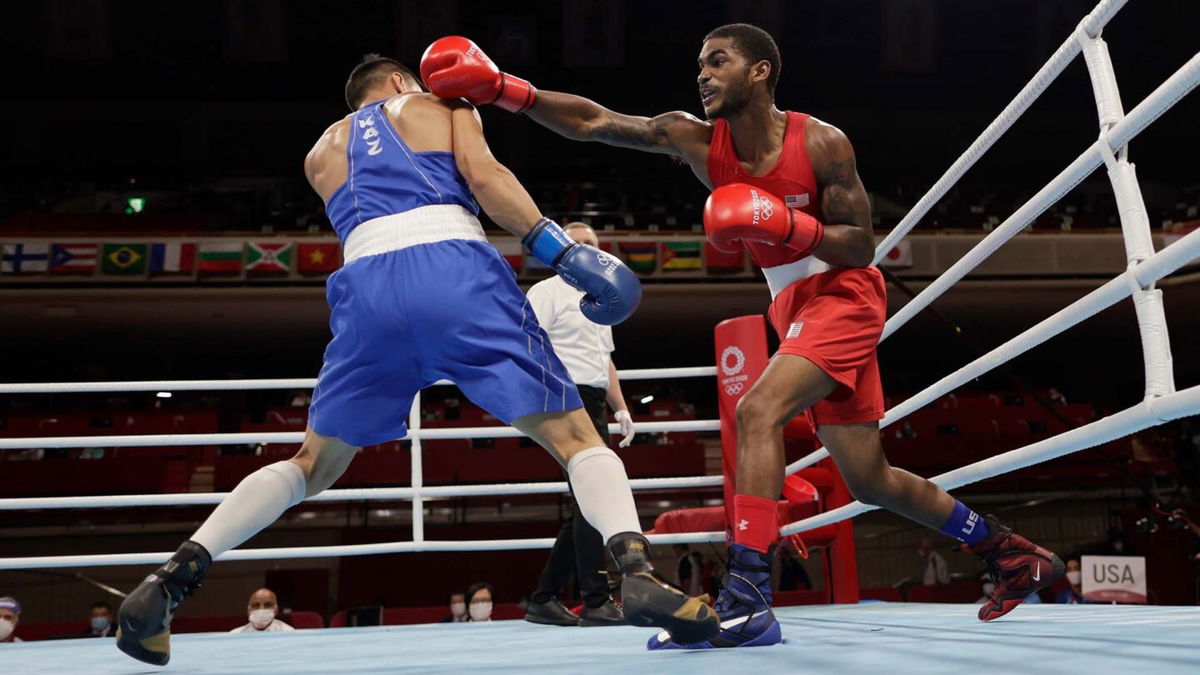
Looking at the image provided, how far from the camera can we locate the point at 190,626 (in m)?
6.62

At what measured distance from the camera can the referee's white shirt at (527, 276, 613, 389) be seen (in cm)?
315

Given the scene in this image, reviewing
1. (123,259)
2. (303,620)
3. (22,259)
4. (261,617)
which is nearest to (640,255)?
(123,259)

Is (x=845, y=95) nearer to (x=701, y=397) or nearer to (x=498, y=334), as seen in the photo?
(x=701, y=397)

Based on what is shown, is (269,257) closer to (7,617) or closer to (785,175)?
(7,617)

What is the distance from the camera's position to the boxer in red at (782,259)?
193 cm

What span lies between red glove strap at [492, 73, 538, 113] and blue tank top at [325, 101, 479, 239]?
0.31 meters

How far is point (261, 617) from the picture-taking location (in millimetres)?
5105

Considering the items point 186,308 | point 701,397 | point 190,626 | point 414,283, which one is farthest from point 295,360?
point 414,283

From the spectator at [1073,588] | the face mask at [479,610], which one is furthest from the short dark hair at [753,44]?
the spectator at [1073,588]

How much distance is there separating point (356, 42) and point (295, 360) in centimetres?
512

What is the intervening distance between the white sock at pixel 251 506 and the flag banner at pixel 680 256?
11.1 m

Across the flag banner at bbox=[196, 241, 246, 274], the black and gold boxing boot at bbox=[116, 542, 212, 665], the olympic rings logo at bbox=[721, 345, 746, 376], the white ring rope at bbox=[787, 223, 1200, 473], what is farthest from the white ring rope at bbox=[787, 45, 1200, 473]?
the flag banner at bbox=[196, 241, 246, 274]

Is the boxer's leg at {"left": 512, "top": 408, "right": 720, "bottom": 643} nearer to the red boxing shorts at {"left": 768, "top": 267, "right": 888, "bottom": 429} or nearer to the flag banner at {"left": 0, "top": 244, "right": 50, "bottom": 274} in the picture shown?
the red boxing shorts at {"left": 768, "top": 267, "right": 888, "bottom": 429}

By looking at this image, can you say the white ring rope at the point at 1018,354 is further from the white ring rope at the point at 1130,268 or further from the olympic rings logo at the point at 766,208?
the olympic rings logo at the point at 766,208
